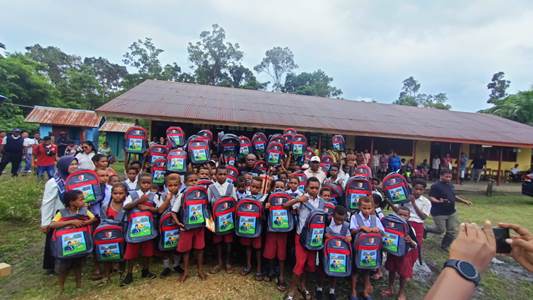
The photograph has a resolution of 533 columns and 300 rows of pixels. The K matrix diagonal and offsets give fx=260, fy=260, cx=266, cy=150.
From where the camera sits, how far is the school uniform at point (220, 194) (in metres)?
3.60

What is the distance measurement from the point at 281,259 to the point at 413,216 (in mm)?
2100

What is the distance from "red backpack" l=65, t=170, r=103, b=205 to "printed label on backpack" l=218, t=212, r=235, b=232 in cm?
162

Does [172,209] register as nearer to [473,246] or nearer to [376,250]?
[376,250]

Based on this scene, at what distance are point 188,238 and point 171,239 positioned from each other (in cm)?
22

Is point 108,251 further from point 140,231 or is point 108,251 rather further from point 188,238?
point 188,238

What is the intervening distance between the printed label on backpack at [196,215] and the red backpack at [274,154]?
2.33 metres

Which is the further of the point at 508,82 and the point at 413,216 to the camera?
the point at 508,82

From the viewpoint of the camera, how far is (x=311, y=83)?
3769 centimetres

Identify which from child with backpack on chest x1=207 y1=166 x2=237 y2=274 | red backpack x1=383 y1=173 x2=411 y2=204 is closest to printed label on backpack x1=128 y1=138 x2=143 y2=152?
child with backpack on chest x1=207 y1=166 x2=237 y2=274

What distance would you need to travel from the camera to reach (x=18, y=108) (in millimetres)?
18062

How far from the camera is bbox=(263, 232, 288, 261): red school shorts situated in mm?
3439

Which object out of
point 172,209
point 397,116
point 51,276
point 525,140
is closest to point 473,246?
point 172,209

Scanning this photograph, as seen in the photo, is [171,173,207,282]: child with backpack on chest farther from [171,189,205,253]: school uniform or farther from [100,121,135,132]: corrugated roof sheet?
[100,121,135,132]: corrugated roof sheet

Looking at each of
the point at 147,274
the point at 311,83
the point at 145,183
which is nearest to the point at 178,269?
the point at 147,274
